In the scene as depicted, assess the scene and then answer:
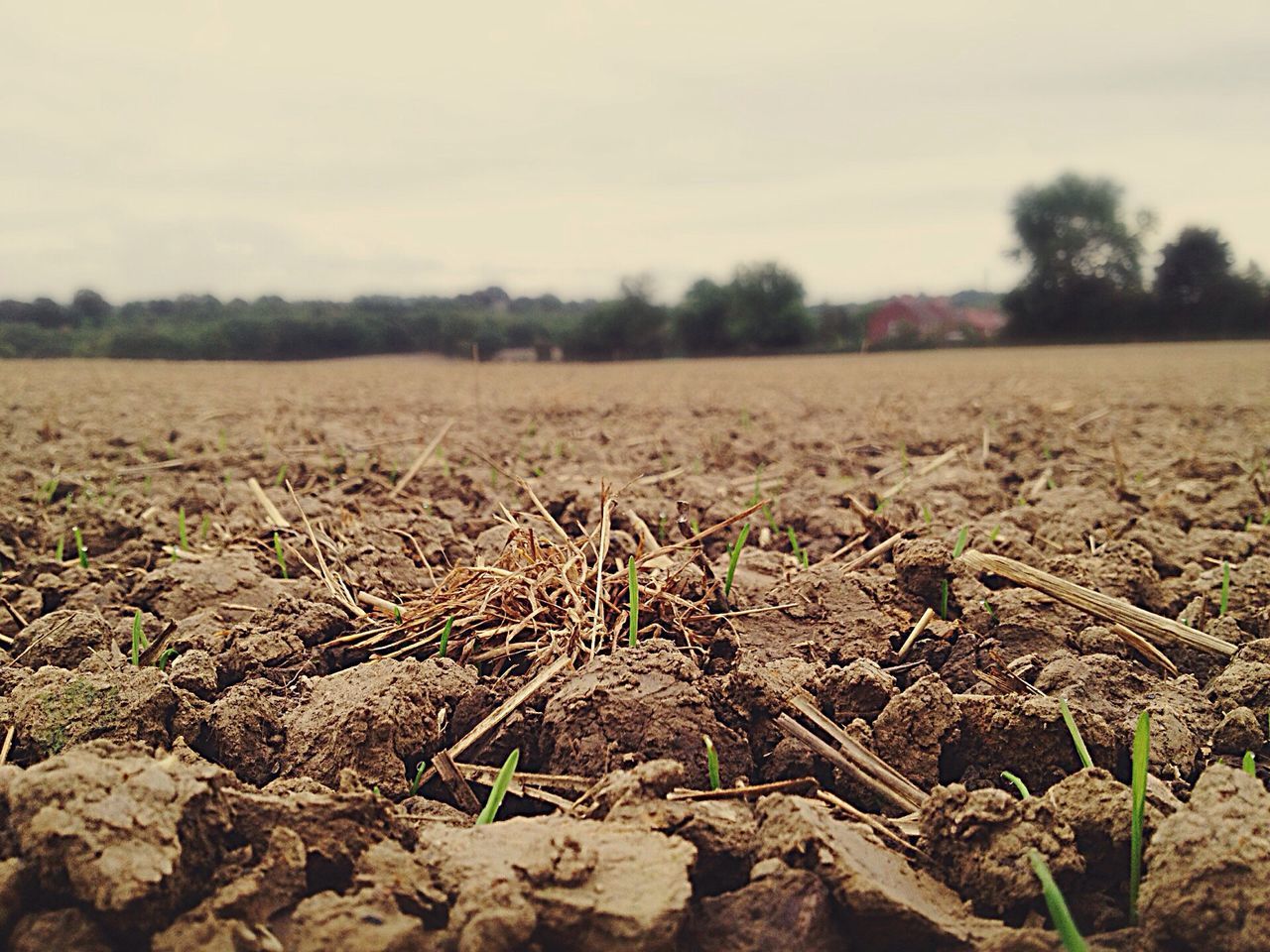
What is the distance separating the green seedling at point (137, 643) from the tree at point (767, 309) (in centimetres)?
5702

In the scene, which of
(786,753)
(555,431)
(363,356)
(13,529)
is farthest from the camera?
(363,356)

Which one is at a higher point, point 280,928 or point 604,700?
point 604,700

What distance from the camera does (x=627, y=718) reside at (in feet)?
5.32

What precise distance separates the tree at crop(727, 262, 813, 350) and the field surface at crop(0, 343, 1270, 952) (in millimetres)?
55913

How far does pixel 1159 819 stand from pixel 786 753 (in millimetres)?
600

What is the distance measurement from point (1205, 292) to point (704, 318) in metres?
30.6

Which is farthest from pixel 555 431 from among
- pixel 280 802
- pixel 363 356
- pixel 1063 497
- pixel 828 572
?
pixel 363 356

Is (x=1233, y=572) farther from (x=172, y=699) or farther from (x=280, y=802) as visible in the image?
(x=172, y=699)

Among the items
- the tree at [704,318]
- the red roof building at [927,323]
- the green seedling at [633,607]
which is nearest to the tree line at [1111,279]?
the red roof building at [927,323]

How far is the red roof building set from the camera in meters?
42.5

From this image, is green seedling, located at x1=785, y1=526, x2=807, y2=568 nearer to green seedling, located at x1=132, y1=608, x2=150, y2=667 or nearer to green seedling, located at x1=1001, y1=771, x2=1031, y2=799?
green seedling, located at x1=1001, y1=771, x2=1031, y2=799

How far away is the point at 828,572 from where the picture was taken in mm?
2377

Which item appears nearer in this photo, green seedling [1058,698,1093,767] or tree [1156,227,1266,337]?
green seedling [1058,698,1093,767]

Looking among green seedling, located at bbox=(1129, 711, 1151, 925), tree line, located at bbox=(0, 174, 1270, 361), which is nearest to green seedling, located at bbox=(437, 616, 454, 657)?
green seedling, located at bbox=(1129, 711, 1151, 925)
